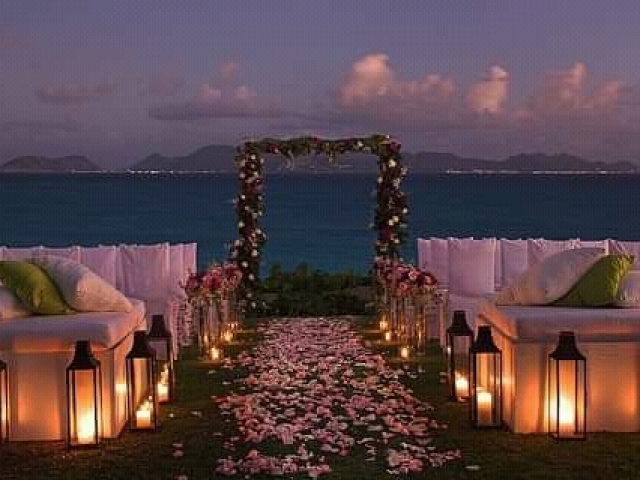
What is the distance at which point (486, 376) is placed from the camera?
6.39 meters

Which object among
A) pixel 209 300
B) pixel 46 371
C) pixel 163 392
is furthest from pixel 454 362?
pixel 209 300

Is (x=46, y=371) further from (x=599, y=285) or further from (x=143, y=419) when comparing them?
(x=599, y=285)

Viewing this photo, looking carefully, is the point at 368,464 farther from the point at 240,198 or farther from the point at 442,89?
the point at 442,89

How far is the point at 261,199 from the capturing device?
12.9m

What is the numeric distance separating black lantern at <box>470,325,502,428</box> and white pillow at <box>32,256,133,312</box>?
203 centimetres

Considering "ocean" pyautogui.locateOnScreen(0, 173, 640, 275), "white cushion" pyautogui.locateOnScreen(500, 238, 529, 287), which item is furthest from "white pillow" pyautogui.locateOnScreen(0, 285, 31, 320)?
"ocean" pyautogui.locateOnScreen(0, 173, 640, 275)

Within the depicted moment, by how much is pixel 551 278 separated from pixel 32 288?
9.38 feet

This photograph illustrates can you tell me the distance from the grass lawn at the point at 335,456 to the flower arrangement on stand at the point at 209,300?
2.46 meters

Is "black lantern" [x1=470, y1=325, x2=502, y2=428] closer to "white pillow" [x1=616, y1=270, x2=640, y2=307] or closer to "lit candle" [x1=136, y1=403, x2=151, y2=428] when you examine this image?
"white pillow" [x1=616, y1=270, x2=640, y2=307]

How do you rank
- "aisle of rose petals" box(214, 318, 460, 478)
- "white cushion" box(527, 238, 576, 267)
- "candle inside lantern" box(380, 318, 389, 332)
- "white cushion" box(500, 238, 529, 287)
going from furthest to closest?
"candle inside lantern" box(380, 318, 389, 332) → "white cushion" box(500, 238, 529, 287) → "white cushion" box(527, 238, 576, 267) → "aisle of rose petals" box(214, 318, 460, 478)

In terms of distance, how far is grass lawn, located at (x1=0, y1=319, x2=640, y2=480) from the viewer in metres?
5.16

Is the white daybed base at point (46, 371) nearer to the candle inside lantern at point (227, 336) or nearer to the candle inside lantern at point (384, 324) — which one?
the candle inside lantern at point (227, 336)

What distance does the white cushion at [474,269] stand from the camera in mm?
9797

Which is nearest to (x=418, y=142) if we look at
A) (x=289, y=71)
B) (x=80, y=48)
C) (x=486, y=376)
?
(x=289, y=71)
